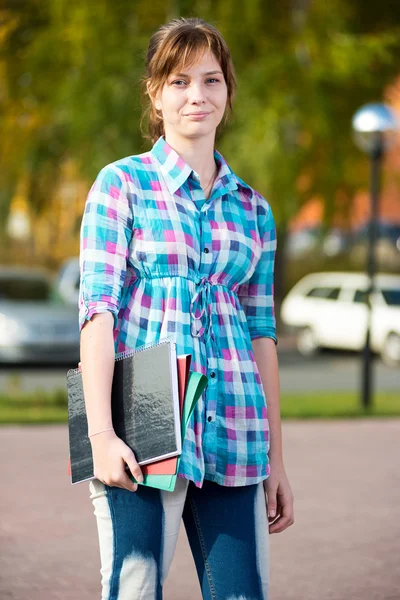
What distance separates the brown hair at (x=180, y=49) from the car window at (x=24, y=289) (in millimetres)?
14153

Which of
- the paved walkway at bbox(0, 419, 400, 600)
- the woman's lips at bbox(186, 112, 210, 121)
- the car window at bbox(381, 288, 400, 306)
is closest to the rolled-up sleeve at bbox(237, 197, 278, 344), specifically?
the woman's lips at bbox(186, 112, 210, 121)

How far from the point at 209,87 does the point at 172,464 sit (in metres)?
0.87

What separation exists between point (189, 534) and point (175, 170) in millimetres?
823

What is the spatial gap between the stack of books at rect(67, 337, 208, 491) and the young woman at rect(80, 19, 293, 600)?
4 cm

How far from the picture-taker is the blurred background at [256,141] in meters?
15.7

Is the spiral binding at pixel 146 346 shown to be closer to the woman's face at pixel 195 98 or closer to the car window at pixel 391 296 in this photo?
the woman's face at pixel 195 98

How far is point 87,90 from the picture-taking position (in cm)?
1709

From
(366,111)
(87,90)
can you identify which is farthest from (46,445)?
(87,90)

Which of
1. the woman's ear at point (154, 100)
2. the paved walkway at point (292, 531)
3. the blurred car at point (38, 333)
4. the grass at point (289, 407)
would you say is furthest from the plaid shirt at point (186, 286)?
the blurred car at point (38, 333)

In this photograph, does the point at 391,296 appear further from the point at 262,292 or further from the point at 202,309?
the point at 202,309

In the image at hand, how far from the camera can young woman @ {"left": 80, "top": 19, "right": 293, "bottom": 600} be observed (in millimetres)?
2361

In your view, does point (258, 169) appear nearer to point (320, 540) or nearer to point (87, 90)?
point (87, 90)

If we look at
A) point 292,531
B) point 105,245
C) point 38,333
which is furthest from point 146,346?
point 38,333

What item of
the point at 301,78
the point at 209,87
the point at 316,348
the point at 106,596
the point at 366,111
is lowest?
the point at 316,348
